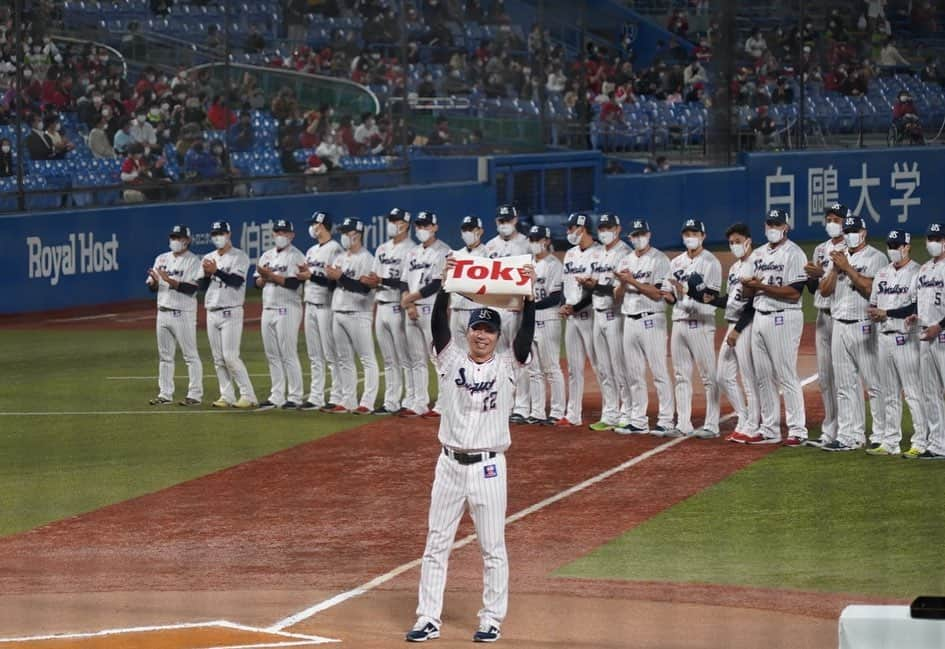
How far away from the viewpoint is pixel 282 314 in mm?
16078

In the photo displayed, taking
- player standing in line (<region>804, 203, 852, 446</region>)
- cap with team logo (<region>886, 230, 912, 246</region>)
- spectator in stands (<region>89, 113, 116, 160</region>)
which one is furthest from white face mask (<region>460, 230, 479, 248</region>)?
spectator in stands (<region>89, 113, 116, 160</region>)

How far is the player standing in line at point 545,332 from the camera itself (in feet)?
48.8

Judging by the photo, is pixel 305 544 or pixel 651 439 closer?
pixel 305 544

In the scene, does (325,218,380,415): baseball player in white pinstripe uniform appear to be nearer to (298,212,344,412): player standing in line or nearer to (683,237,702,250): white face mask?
(298,212,344,412): player standing in line

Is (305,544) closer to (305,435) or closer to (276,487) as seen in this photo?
(276,487)

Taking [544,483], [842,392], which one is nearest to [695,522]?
[544,483]

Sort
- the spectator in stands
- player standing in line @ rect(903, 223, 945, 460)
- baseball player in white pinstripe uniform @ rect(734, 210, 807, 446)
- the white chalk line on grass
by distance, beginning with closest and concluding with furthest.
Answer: the white chalk line on grass < player standing in line @ rect(903, 223, 945, 460) < baseball player in white pinstripe uniform @ rect(734, 210, 807, 446) < the spectator in stands

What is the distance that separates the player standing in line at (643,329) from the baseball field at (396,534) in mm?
349

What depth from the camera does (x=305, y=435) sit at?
14883mm

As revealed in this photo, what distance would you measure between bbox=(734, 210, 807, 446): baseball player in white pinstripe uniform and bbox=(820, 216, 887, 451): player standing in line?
27 cm

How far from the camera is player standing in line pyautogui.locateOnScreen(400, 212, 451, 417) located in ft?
49.9

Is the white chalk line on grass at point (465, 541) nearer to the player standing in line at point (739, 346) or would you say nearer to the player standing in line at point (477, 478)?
the player standing in line at point (739, 346)

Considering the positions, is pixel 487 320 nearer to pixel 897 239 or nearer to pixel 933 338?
pixel 933 338

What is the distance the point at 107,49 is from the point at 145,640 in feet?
59.2
